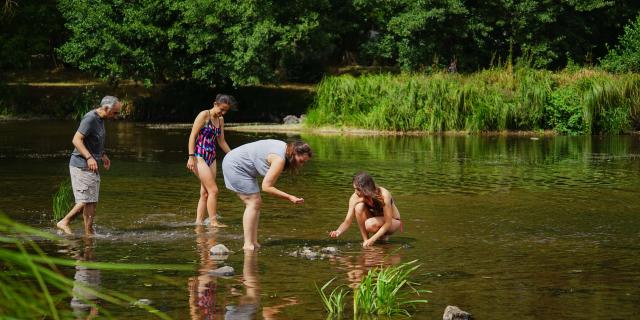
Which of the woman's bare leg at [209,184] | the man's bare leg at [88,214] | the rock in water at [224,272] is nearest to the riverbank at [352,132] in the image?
the woman's bare leg at [209,184]

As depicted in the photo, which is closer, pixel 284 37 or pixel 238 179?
pixel 238 179

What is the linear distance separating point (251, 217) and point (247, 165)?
60 cm

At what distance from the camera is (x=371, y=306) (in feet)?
27.3

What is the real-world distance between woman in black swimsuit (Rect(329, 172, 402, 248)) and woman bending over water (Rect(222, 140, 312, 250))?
90cm

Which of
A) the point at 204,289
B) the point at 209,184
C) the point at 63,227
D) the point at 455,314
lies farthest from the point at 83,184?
the point at 455,314

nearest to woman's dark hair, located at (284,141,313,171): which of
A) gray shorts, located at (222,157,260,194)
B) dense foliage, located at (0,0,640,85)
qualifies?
gray shorts, located at (222,157,260,194)

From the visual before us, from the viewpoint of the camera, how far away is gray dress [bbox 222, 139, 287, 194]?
36.0ft

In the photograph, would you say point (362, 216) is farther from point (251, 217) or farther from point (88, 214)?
point (88, 214)

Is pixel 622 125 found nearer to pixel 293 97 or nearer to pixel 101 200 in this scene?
pixel 293 97

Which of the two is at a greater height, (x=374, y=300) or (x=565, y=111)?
(x=565, y=111)

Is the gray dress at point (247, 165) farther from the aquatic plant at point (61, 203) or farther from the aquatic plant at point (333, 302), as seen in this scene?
the aquatic plant at point (61, 203)

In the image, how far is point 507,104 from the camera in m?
34.4

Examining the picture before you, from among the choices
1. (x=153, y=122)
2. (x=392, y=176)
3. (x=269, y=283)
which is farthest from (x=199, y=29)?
(x=269, y=283)

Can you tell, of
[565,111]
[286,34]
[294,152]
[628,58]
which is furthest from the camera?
[628,58]
